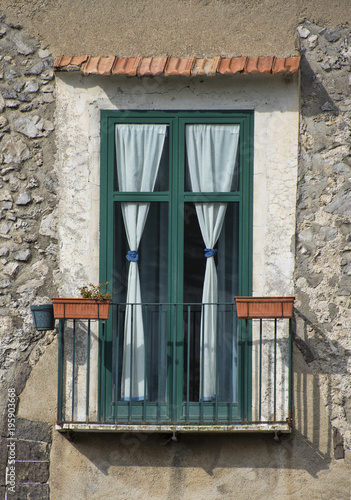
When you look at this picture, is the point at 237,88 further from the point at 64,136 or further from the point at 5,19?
the point at 5,19

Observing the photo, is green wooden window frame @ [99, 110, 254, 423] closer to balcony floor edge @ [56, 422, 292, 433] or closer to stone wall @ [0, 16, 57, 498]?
balcony floor edge @ [56, 422, 292, 433]

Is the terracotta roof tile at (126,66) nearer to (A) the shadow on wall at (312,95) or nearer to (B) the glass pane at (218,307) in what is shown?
(B) the glass pane at (218,307)

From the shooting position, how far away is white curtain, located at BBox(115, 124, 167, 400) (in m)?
6.07

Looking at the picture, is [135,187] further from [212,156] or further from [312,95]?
[312,95]

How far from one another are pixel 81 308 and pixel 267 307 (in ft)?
4.37

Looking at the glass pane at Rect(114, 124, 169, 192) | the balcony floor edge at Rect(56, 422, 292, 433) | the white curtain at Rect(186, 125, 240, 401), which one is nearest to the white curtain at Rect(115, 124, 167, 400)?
Answer: the glass pane at Rect(114, 124, 169, 192)

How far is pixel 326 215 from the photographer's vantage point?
6.04 metres

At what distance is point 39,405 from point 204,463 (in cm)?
129

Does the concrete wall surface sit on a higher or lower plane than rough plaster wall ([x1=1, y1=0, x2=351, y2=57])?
lower

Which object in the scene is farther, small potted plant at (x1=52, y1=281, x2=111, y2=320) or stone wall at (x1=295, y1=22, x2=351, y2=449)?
stone wall at (x1=295, y1=22, x2=351, y2=449)

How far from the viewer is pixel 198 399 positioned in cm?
602

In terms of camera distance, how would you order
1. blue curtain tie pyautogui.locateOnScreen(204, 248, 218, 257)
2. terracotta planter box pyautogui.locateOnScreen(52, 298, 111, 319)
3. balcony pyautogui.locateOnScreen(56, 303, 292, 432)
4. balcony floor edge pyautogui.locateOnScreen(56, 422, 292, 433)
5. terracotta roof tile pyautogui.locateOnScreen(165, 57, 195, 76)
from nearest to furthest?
1. balcony floor edge pyautogui.locateOnScreen(56, 422, 292, 433)
2. terracotta planter box pyautogui.locateOnScreen(52, 298, 111, 319)
3. balcony pyautogui.locateOnScreen(56, 303, 292, 432)
4. terracotta roof tile pyautogui.locateOnScreen(165, 57, 195, 76)
5. blue curtain tie pyautogui.locateOnScreen(204, 248, 218, 257)

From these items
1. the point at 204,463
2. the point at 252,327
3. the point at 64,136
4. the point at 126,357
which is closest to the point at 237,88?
the point at 64,136

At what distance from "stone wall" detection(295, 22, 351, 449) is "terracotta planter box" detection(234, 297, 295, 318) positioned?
0.30 metres
